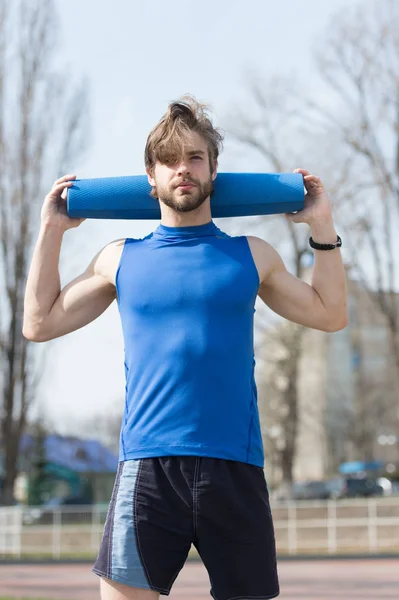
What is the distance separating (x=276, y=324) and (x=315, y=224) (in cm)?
2285

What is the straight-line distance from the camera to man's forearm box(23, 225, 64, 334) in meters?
2.91

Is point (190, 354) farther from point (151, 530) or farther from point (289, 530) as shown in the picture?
point (289, 530)

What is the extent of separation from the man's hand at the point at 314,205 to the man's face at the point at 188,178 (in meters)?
0.35

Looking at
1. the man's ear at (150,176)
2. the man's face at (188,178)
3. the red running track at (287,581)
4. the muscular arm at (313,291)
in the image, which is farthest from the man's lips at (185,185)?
the red running track at (287,581)

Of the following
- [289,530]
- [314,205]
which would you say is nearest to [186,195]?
[314,205]

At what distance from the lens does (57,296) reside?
295 centimetres

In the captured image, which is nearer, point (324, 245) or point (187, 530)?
point (187, 530)

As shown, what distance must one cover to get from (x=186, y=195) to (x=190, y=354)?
472 mm

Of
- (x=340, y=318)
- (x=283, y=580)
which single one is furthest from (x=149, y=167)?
(x=283, y=580)

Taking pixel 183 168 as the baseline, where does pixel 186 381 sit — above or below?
below

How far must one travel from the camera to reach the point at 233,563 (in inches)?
101

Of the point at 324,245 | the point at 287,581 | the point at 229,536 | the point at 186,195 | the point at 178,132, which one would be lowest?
the point at 287,581

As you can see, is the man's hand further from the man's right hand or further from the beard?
the man's right hand

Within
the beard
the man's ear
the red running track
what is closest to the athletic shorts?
the beard
